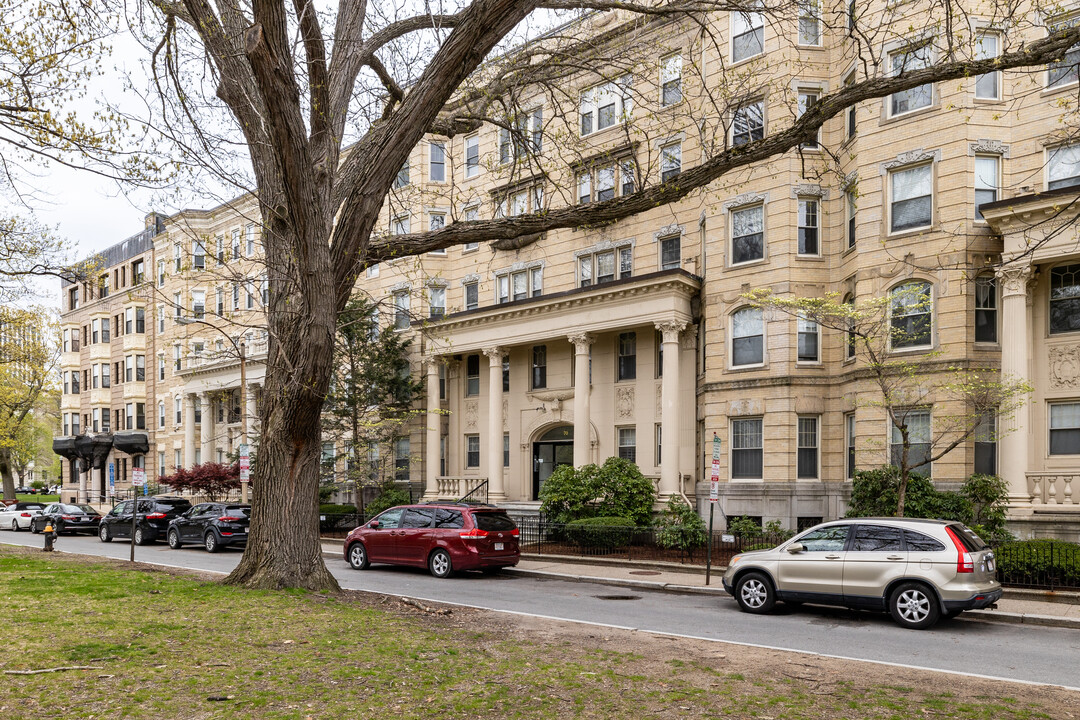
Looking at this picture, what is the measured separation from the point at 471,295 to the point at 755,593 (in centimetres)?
2366

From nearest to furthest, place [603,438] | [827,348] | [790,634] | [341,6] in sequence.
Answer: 1. [790,634]
2. [341,6]
3. [827,348]
4. [603,438]

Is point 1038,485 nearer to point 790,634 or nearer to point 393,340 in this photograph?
point 790,634

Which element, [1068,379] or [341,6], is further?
[1068,379]

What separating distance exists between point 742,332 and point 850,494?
5.91 meters

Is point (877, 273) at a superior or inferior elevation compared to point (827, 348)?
superior

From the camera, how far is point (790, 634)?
11859mm

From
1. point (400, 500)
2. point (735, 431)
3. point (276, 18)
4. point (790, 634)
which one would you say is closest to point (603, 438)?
point (735, 431)

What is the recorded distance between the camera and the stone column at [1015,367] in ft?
63.9

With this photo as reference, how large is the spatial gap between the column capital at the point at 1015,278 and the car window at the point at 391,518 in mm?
15993

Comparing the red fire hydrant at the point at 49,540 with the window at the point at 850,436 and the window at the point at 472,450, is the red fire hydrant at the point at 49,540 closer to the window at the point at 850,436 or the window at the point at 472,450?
the window at the point at 472,450

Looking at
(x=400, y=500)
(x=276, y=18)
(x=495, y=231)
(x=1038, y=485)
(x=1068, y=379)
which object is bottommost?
(x=400, y=500)

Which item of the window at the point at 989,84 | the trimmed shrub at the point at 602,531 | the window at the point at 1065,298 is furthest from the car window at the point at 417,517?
the window at the point at 989,84

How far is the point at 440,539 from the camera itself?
19.1 metres

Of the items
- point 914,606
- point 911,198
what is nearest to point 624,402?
point 911,198
